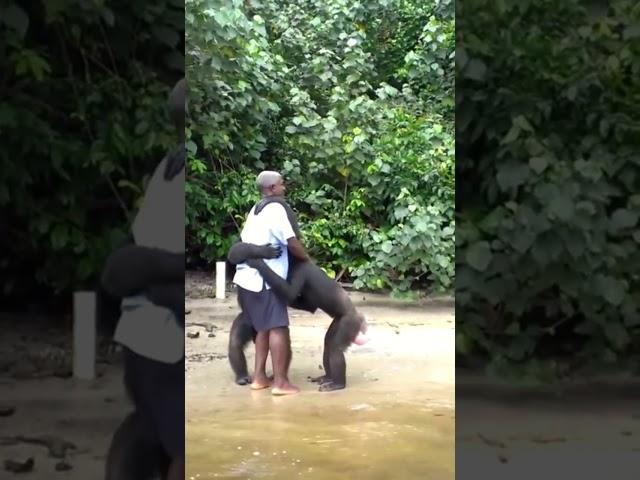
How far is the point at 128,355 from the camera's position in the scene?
2703 mm

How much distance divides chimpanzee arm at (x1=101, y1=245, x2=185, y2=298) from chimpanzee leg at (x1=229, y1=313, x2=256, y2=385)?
1087 mm

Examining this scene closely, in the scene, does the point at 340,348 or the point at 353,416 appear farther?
the point at 340,348

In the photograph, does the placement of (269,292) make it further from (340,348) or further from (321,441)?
(321,441)

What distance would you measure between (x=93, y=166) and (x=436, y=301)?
1870 mm

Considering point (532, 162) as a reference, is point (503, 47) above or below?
above

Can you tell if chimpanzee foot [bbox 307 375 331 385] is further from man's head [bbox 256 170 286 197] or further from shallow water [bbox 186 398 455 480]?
man's head [bbox 256 170 286 197]

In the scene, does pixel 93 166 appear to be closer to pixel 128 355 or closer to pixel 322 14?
pixel 128 355

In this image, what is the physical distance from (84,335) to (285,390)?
1.24 meters

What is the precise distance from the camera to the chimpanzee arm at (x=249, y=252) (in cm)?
364

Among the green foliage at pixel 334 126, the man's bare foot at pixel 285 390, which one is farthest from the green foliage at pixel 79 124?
the man's bare foot at pixel 285 390

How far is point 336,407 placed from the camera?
370 cm

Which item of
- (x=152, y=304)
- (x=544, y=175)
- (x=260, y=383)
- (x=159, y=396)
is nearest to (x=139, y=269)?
(x=152, y=304)

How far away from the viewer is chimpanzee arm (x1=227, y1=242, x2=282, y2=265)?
3.64 meters

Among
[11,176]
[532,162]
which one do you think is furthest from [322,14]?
[11,176]
